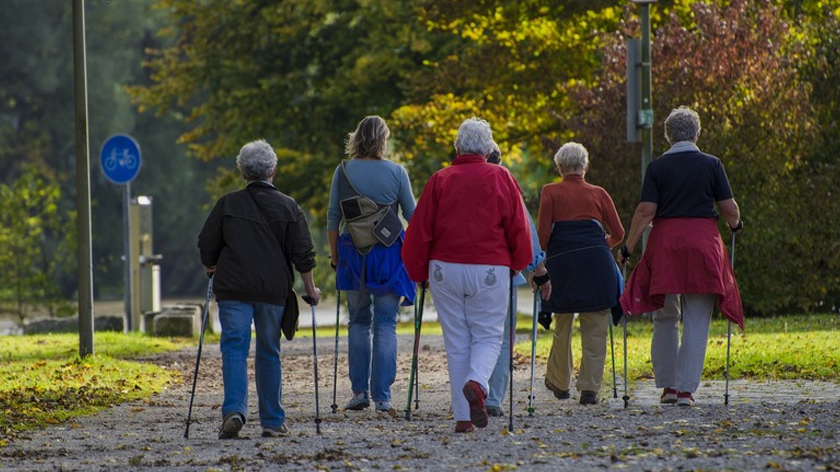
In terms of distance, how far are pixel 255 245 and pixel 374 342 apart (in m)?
1.55

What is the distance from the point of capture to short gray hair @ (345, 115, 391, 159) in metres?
10.2

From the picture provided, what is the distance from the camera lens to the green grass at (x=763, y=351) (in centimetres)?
1242

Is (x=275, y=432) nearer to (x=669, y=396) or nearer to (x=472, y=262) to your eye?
(x=472, y=262)

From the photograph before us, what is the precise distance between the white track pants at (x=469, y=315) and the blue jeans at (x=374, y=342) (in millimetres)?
1195

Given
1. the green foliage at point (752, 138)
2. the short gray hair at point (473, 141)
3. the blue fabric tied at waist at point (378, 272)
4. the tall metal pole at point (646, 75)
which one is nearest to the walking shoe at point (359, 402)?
the blue fabric tied at waist at point (378, 272)

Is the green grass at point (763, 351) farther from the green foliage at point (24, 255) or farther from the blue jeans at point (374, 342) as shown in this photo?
the green foliage at point (24, 255)

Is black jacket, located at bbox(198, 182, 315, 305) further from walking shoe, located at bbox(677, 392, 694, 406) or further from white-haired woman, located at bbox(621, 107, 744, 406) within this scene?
walking shoe, located at bbox(677, 392, 694, 406)

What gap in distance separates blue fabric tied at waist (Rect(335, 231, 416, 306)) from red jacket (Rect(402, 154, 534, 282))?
0.99 metres

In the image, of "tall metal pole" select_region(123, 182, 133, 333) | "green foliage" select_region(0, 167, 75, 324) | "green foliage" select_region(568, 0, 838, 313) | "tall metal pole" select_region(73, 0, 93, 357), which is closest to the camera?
"tall metal pole" select_region(73, 0, 93, 357)

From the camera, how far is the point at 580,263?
415 inches

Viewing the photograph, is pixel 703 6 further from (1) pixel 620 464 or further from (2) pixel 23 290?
(1) pixel 620 464

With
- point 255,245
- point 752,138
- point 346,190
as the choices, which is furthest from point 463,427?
point 752,138

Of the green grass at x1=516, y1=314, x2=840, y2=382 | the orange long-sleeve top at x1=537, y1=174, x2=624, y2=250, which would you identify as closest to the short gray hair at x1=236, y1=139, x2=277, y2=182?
the orange long-sleeve top at x1=537, y1=174, x2=624, y2=250

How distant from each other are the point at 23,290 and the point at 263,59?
315 inches
